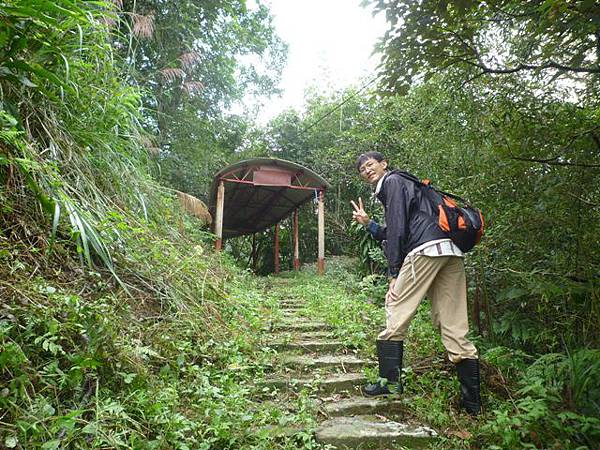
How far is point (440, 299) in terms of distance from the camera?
259cm

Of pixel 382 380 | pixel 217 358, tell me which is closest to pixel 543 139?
pixel 382 380

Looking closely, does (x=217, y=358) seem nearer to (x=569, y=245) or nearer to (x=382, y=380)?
(x=382, y=380)

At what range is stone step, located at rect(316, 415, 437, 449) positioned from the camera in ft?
7.00

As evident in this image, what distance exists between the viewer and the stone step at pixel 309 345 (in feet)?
11.3

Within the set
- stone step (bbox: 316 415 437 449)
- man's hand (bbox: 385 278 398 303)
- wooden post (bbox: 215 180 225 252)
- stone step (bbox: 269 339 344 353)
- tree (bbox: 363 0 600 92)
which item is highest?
tree (bbox: 363 0 600 92)

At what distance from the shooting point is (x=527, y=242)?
124 inches

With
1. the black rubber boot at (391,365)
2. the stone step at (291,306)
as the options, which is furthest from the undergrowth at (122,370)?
the stone step at (291,306)

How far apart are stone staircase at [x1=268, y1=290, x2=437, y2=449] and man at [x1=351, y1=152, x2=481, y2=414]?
0.19m

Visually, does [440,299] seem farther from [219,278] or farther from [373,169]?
[219,278]

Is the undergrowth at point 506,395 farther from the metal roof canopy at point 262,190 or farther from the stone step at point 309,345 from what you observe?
the metal roof canopy at point 262,190

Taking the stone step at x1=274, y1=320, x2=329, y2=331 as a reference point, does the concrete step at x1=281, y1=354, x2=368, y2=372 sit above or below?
below

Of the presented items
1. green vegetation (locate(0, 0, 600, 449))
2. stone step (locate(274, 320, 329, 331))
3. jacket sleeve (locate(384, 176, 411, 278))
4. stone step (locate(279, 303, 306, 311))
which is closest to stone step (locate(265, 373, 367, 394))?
green vegetation (locate(0, 0, 600, 449))

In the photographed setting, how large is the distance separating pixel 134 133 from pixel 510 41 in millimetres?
3733

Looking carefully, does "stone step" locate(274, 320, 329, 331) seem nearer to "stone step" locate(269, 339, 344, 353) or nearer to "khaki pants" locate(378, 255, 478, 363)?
"stone step" locate(269, 339, 344, 353)
